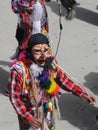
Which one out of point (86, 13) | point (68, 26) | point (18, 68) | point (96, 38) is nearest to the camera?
point (18, 68)

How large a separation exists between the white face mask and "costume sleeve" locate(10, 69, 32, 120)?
11 cm

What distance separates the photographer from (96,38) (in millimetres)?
8414

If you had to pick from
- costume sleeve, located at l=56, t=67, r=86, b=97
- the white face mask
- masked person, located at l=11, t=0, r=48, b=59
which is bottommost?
masked person, located at l=11, t=0, r=48, b=59

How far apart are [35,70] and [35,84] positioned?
12 centimetres

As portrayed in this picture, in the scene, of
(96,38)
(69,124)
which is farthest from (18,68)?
(96,38)

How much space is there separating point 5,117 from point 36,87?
2.24 meters

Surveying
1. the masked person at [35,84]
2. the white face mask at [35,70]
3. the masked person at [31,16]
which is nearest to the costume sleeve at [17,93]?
the masked person at [35,84]

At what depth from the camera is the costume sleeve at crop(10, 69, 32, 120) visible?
3697 millimetres

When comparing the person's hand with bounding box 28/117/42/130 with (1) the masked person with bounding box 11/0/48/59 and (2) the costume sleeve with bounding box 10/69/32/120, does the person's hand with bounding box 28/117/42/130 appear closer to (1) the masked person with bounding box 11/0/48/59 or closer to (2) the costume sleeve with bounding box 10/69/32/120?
(2) the costume sleeve with bounding box 10/69/32/120

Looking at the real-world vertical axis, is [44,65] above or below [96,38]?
above

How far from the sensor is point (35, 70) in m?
3.72

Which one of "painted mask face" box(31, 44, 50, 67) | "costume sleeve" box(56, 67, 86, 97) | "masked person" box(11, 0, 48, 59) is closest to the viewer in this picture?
"painted mask face" box(31, 44, 50, 67)

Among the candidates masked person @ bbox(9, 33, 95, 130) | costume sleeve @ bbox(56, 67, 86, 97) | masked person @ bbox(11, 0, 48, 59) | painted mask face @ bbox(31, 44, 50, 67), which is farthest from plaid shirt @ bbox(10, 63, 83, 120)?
masked person @ bbox(11, 0, 48, 59)

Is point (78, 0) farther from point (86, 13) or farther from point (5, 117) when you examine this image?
point (5, 117)
